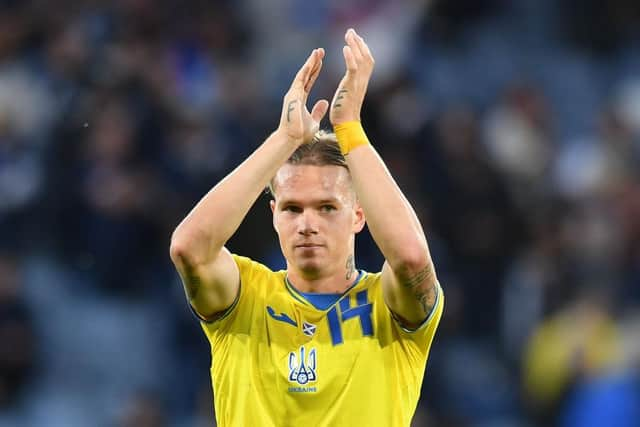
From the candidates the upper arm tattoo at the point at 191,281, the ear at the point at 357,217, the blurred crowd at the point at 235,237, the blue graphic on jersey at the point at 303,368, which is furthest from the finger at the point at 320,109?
the blurred crowd at the point at 235,237

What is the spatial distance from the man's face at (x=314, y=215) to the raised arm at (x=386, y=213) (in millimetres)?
244

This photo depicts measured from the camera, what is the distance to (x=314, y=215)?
5.03m

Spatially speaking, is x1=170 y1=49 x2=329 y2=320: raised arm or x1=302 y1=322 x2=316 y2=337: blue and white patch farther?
x1=302 y1=322 x2=316 y2=337: blue and white patch

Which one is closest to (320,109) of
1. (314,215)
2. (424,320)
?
(314,215)

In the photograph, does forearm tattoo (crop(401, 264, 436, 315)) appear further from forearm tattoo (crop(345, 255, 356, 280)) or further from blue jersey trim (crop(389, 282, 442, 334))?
forearm tattoo (crop(345, 255, 356, 280))

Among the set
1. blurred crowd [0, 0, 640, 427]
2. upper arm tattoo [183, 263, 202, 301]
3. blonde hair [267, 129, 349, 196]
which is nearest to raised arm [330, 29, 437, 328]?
blonde hair [267, 129, 349, 196]

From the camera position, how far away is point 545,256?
9.98 meters

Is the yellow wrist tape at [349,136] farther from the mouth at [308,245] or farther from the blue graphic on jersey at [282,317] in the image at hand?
the blue graphic on jersey at [282,317]

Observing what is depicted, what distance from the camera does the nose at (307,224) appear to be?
16.4ft

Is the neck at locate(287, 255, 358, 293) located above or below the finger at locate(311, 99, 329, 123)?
below

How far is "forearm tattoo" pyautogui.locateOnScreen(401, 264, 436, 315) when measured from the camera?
4.76 meters

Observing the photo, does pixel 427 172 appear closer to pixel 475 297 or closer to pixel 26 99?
pixel 475 297

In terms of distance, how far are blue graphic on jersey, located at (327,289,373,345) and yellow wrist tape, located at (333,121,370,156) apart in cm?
59

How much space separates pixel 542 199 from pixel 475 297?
1.31 meters
